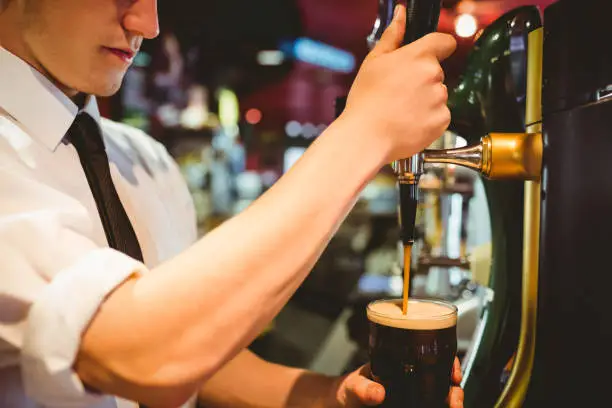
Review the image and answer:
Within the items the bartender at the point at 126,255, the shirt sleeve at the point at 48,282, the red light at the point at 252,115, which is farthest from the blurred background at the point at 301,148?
the red light at the point at 252,115

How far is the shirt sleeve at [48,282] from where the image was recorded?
66 centimetres

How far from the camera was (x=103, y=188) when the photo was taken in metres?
1.12

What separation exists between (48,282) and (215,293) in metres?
0.26

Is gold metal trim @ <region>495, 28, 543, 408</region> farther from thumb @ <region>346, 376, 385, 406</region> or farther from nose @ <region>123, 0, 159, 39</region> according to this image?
nose @ <region>123, 0, 159, 39</region>

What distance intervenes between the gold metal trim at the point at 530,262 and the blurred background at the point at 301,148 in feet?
0.70

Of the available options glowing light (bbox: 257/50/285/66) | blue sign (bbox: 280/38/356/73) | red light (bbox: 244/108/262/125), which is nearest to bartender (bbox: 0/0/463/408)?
glowing light (bbox: 257/50/285/66)

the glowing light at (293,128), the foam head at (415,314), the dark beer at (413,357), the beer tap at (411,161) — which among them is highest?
the glowing light at (293,128)

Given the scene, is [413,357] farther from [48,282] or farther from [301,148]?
[301,148]

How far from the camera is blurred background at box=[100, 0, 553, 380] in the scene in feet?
5.36

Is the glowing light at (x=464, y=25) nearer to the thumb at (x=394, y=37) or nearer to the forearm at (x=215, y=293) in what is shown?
the thumb at (x=394, y=37)

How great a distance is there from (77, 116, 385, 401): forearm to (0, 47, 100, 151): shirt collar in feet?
1.70

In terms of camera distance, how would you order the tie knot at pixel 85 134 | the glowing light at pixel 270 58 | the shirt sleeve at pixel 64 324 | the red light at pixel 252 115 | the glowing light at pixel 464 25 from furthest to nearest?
the red light at pixel 252 115 < the glowing light at pixel 270 58 < the glowing light at pixel 464 25 < the tie knot at pixel 85 134 < the shirt sleeve at pixel 64 324

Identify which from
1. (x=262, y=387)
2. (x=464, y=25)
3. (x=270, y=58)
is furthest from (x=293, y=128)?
(x=262, y=387)

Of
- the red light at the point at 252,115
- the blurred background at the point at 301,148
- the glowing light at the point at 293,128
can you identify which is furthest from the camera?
the red light at the point at 252,115
